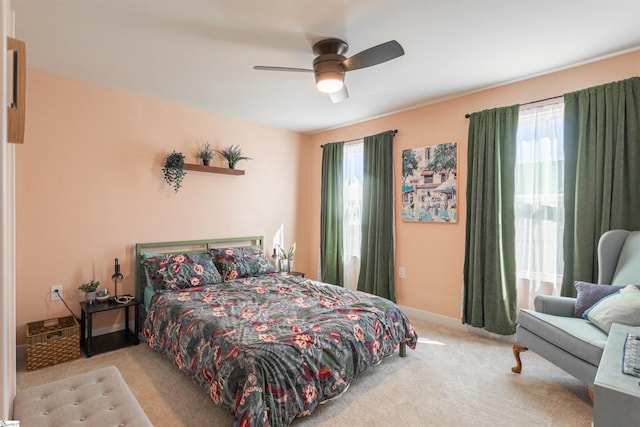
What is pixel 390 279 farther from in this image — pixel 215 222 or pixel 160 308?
pixel 160 308

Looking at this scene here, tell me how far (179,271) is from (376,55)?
2754 millimetres

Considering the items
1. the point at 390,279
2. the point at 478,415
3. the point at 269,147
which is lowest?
the point at 478,415

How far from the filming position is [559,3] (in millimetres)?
1994

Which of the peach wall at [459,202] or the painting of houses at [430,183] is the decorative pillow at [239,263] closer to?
the peach wall at [459,202]

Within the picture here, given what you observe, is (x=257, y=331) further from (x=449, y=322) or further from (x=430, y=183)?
(x=430, y=183)

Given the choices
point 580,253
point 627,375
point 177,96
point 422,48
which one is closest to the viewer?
point 627,375

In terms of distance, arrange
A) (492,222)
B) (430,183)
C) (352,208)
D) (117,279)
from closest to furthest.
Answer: (492,222), (117,279), (430,183), (352,208)

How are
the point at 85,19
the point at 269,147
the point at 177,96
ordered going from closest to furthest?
the point at 85,19
the point at 177,96
the point at 269,147

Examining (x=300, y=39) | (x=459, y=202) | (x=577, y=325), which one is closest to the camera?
(x=577, y=325)

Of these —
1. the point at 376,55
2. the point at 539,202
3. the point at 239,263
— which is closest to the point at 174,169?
the point at 239,263

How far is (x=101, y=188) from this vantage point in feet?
10.8

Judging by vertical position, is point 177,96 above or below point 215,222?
above

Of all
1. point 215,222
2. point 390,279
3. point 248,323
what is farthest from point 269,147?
point 248,323

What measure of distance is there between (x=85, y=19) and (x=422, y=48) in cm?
248
